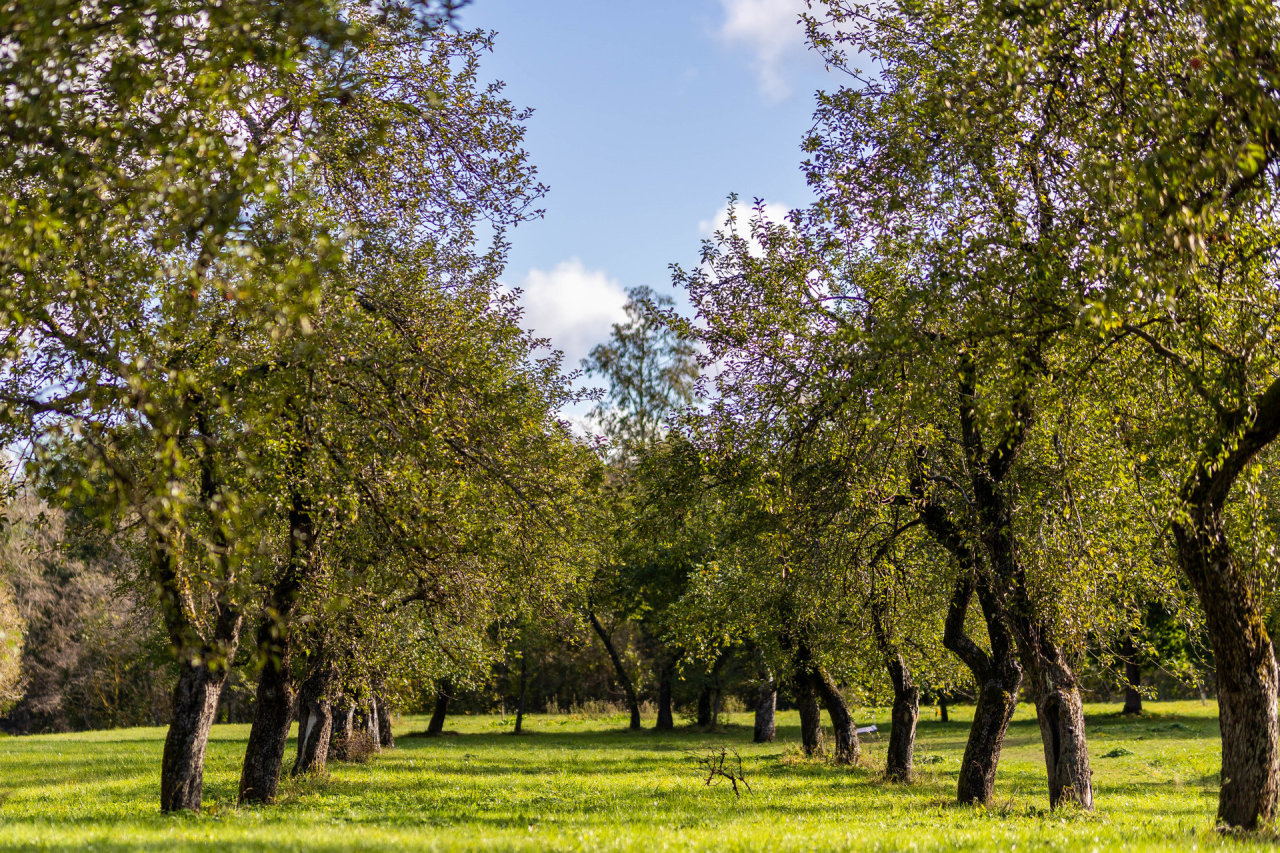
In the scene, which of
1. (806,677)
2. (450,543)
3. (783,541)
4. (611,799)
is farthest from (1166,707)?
(450,543)

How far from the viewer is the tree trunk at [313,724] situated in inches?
954

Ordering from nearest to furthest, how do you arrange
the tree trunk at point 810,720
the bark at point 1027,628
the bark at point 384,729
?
the bark at point 1027,628, the tree trunk at point 810,720, the bark at point 384,729

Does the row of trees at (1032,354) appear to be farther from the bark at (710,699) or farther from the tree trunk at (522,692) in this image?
the tree trunk at (522,692)

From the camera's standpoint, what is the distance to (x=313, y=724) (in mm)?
26156

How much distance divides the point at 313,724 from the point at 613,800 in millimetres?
9531

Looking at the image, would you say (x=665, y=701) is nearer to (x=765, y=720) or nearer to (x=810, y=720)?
→ (x=765, y=720)

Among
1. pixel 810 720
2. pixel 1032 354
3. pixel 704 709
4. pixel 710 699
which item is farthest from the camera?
pixel 710 699

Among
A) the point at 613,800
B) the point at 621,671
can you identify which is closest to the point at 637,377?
the point at 621,671

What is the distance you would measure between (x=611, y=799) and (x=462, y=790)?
4.81 m

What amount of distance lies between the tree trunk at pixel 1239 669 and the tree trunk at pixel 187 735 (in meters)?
14.0

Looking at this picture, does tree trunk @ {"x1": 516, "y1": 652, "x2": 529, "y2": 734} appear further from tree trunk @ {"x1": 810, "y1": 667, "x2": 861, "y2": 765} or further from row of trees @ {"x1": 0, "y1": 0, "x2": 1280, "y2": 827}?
row of trees @ {"x1": 0, "y1": 0, "x2": 1280, "y2": 827}

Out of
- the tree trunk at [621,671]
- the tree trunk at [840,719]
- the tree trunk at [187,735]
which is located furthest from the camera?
the tree trunk at [621,671]

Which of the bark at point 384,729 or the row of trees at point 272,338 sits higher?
the row of trees at point 272,338

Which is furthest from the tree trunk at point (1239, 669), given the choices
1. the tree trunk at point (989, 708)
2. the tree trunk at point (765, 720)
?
the tree trunk at point (765, 720)
